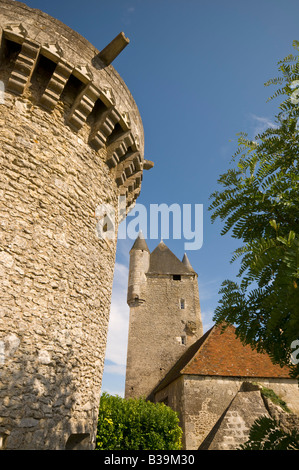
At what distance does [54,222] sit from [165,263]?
64.3ft

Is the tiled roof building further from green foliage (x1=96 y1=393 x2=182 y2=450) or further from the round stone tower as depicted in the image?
the round stone tower

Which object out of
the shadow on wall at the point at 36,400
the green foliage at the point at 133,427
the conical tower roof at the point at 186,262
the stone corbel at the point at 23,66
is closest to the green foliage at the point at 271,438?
the shadow on wall at the point at 36,400

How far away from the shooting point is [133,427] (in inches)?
344

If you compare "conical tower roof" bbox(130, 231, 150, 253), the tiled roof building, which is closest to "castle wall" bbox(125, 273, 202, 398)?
the tiled roof building

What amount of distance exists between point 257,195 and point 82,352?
324cm

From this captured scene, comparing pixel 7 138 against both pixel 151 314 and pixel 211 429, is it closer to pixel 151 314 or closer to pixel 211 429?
pixel 211 429

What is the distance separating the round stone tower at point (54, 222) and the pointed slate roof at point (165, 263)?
1741 centimetres

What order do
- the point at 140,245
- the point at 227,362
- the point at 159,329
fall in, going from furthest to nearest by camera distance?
the point at 140,245, the point at 159,329, the point at 227,362

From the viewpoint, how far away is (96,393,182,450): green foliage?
319 inches

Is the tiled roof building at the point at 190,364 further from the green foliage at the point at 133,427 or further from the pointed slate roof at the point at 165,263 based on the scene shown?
the green foliage at the point at 133,427

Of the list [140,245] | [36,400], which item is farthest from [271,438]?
[140,245]

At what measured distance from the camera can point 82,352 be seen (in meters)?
4.15

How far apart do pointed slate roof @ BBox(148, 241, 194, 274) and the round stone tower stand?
17406 mm

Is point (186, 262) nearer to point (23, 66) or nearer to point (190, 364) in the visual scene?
point (190, 364)
